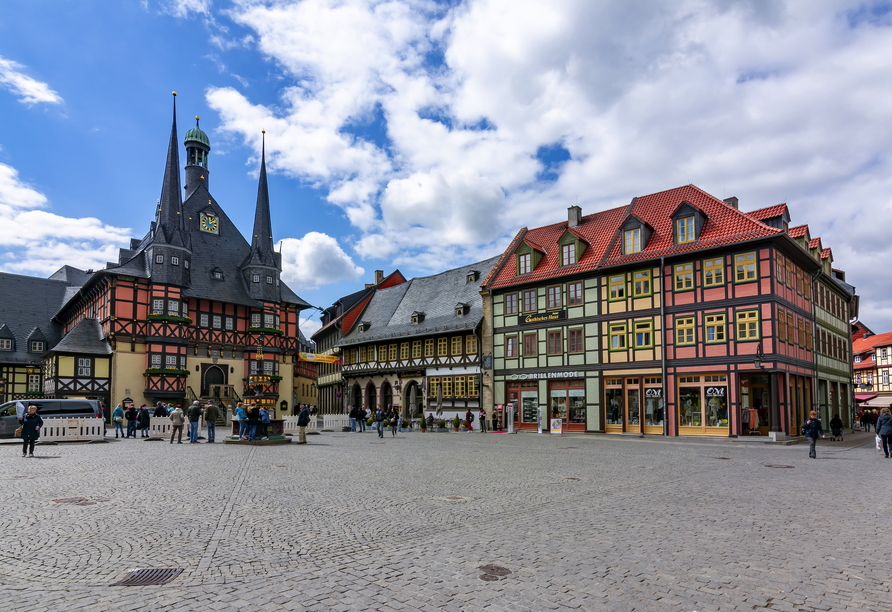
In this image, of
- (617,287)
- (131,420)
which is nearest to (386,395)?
(131,420)

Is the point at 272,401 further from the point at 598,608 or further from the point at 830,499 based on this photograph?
the point at 598,608

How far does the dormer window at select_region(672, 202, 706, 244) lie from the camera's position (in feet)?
101

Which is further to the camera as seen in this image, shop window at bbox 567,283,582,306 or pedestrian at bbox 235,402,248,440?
shop window at bbox 567,283,582,306

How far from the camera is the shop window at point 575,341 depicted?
3509 cm

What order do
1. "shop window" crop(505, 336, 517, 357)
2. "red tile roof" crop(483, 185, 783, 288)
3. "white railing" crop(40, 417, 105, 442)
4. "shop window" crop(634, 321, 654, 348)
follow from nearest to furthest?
"white railing" crop(40, 417, 105, 442)
"red tile roof" crop(483, 185, 783, 288)
"shop window" crop(634, 321, 654, 348)
"shop window" crop(505, 336, 517, 357)

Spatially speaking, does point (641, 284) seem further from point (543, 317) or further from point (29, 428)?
point (29, 428)

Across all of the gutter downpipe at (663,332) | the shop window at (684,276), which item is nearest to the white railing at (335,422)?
the gutter downpipe at (663,332)

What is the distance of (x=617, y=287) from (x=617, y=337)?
2.53m

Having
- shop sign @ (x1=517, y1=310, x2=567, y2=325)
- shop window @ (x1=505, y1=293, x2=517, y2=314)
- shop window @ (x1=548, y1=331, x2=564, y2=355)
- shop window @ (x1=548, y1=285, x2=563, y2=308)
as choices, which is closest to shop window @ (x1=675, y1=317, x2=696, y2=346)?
shop sign @ (x1=517, y1=310, x2=567, y2=325)

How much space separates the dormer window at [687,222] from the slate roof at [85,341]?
41492 millimetres

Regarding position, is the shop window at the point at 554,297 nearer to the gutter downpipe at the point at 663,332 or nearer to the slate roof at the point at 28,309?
the gutter downpipe at the point at 663,332

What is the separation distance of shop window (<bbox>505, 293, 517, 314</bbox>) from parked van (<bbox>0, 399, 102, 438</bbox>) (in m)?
21.9

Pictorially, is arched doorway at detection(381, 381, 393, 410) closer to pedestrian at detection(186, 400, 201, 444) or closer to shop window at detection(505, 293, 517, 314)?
shop window at detection(505, 293, 517, 314)

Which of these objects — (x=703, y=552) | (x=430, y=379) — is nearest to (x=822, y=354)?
(x=430, y=379)
